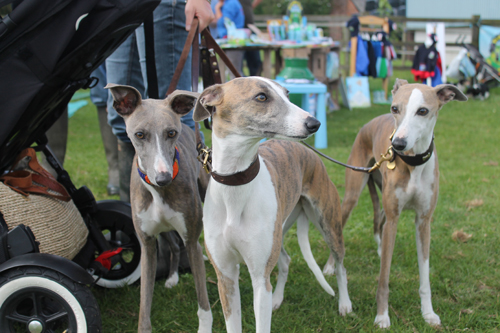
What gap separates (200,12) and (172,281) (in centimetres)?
184

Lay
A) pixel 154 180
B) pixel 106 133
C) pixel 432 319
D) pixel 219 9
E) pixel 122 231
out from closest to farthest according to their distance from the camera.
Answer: pixel 154 180 < pixel 432 319 < pixel 122 231 < pixel 106 133 < pixel 219 9

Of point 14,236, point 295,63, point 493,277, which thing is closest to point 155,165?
point 14,236

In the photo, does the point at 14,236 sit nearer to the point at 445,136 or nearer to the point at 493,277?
the point at 493,277

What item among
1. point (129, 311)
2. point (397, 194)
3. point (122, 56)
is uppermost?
point (122, 56)

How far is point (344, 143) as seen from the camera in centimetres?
746

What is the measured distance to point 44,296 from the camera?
238 centimetres

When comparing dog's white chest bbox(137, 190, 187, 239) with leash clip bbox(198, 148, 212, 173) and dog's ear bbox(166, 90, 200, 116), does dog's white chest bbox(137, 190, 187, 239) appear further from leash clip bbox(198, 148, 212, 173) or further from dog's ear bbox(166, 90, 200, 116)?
dog's ear bbox(166, 90, 200, 116)

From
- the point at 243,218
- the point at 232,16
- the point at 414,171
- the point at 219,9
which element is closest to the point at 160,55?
the point at 243,218

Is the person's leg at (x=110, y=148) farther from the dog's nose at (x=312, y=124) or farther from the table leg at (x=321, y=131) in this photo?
the dog's nose at (x=312, y=124)

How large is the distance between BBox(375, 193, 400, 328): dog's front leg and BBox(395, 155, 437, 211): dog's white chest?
0.24 feet

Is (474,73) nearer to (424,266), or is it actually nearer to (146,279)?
(424,266)

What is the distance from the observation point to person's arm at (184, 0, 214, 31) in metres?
2.92

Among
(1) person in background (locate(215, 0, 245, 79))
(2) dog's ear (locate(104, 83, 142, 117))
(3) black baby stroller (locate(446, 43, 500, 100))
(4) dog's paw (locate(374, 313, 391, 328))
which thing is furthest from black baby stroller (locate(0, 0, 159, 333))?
(3) black baby stroller (locate(446, 43, 500, 100))

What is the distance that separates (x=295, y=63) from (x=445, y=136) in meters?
2.86
